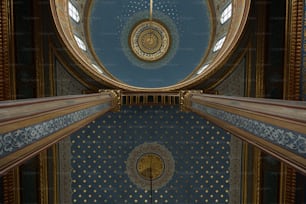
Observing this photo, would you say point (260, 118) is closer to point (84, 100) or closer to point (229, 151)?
point (84, 100)

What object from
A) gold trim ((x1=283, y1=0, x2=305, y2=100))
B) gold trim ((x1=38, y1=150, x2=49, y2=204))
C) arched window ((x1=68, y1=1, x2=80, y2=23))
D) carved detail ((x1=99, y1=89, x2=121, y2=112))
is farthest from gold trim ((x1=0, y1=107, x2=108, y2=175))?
arched window ((x1=68, y1=1, x2=80, y2=23))

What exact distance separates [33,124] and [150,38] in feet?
40.7

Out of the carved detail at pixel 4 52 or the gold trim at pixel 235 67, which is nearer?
the carved detail at pixel 4 52

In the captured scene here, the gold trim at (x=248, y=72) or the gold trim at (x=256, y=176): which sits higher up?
the gold trim at (x=248, y=72)

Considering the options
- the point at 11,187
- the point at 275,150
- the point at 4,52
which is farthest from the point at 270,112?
the point at 11,187

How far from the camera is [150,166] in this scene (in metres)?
10.7

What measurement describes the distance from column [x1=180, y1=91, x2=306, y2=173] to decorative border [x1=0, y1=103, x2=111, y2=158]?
2.80 meters

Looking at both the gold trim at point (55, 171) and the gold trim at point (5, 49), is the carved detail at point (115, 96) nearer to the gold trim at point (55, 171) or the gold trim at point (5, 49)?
the gold trim at point (55, 171)

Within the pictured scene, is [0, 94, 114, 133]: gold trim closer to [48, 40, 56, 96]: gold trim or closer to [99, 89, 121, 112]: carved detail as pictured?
[99, 89, 121, 112]: carved detail

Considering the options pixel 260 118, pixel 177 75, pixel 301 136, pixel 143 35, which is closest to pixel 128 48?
pixel 143 35

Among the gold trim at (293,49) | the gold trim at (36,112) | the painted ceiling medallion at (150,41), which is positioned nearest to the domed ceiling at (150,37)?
the painted ceiling medallion at (150,41)

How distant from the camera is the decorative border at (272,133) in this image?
9.49 feet

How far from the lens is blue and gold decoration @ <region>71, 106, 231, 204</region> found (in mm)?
10289

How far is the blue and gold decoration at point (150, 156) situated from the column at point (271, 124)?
4619mm
